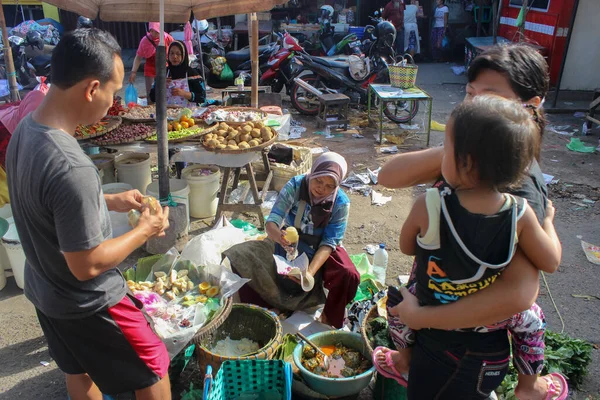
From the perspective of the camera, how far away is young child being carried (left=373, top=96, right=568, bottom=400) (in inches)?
53.3

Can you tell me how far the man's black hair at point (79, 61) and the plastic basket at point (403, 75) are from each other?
21.0 ft

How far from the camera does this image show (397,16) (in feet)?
43.4

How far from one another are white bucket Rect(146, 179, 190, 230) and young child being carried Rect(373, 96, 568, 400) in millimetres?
3207

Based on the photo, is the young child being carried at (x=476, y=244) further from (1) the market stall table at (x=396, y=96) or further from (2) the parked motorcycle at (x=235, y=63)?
(2) the parked motorcycle at (x=235, y=63)

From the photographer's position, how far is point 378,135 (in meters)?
7.96

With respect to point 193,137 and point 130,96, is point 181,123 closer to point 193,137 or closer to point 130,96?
point 193,137

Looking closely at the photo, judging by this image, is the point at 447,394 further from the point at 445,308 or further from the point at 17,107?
the point at 17,107

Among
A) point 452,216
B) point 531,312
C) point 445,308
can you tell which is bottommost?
point 531,312

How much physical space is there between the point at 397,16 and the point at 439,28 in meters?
1.53

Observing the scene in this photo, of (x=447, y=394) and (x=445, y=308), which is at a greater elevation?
(x=445, y=308)

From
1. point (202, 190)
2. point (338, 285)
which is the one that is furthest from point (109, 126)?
point (338, 285)

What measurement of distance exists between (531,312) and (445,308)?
42 centimetres

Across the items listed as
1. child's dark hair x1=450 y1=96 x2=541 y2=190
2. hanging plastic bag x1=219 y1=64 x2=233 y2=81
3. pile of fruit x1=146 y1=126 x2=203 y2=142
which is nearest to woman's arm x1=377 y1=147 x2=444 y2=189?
child's dark hair x1=450 y1=96 x2=541 y2=190

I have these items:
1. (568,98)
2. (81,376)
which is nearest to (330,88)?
(568,98)
